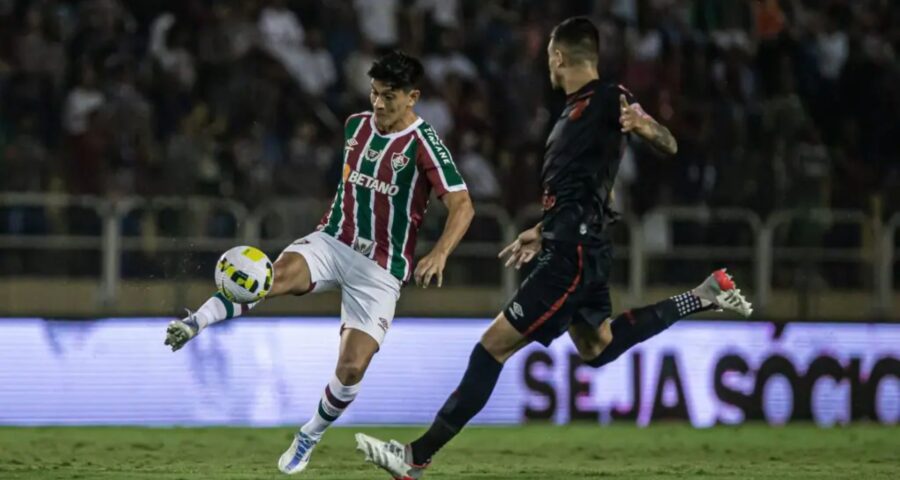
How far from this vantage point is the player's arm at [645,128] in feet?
26.5

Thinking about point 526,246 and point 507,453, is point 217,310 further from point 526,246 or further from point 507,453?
point 507,453

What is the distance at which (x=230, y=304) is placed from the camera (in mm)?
8891

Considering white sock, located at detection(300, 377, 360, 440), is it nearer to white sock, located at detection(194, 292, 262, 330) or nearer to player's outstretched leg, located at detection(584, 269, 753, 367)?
white sock, located at detection(194, 292, 262, 330)

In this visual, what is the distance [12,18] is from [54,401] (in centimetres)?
556

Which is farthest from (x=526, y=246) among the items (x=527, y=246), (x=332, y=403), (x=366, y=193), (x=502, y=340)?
(x=332, y=403)

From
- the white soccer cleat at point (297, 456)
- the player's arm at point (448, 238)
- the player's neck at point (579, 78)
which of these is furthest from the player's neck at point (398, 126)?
the white soccer cleat at point (297, 456)

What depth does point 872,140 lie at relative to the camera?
672 inches

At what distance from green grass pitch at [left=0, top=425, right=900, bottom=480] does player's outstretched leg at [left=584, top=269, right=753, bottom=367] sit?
29.0 inches

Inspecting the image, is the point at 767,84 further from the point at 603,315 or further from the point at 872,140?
the point at 603,315

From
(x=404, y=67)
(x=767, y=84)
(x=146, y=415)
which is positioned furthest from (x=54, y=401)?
(x=767, y=84)

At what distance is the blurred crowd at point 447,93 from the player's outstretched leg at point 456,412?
600 cm

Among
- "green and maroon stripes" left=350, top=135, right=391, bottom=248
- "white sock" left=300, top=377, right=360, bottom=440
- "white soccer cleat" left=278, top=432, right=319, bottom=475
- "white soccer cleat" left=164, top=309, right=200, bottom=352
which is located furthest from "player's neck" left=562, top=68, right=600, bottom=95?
"white soccer cleat" left=278, top=432, right=319, bottom=475

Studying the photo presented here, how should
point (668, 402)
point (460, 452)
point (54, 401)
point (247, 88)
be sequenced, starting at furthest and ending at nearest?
1. point (247, 88)
2. point (668, 402)
3. point (54, 401)
4. point (460, 452)

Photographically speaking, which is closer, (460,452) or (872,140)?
(460,452)
